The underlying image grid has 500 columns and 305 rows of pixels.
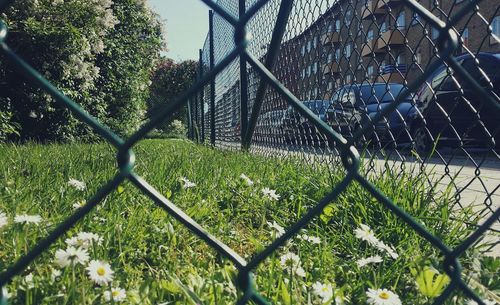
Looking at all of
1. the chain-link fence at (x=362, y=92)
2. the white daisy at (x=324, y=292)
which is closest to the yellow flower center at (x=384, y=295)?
the white daisy at (x=324, y=292)

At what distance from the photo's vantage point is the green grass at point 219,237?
110 centimetres

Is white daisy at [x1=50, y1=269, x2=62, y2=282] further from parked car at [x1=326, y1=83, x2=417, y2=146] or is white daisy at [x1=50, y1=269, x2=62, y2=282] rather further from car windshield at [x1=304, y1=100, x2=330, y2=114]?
car windshield at [x1=304, y1=100, x2=330, y2=114]

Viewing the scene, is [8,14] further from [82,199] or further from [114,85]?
[82,199]

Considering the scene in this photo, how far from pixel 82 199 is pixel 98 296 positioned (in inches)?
31.6

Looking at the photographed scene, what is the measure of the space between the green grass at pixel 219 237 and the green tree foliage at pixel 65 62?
5047 millimetres

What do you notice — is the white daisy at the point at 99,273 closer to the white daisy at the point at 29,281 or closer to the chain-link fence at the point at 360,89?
the white daisy at the point at 29,281

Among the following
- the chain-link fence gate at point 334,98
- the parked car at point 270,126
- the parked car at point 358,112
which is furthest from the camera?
the parked car at point 270,126

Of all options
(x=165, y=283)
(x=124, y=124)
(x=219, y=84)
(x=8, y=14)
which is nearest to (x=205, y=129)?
(x=124, y=124)

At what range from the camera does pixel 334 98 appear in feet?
10.3

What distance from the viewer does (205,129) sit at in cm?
1145

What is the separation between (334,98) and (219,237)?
1.79m

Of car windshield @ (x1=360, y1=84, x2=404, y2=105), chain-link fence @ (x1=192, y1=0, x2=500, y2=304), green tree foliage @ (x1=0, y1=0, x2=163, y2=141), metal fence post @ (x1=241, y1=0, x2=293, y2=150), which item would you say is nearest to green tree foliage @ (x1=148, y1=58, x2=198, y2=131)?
green tree foliage @ (x1=0, y1=0, x2=163, y2=141)

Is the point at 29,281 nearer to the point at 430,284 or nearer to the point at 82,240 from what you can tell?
the point at 82,240

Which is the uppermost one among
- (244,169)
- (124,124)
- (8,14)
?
(8,14)
